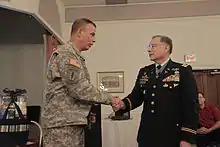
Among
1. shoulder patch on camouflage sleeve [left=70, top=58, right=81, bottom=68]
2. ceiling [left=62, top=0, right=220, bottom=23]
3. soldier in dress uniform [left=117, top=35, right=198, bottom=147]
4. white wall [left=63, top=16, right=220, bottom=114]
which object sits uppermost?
ceiling [left=62, top=0, right=220, bottom=23]

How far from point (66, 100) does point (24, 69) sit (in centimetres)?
264

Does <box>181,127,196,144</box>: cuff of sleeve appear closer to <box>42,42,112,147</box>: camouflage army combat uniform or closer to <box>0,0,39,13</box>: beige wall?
<box>42,42,112,147</box>: camouflage army combat uniform

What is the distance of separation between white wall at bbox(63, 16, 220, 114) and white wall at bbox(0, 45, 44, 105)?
0.92m

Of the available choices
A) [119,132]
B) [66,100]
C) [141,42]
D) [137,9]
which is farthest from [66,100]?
[137,9]

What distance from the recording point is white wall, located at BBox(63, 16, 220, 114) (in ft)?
16.1

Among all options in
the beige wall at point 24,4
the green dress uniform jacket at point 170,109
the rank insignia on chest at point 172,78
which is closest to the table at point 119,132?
the beige wall at point 24,4

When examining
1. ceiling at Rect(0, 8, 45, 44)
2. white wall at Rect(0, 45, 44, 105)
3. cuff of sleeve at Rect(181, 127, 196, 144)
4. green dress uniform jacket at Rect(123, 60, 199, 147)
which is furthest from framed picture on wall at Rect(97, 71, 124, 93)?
cuff of sleeve at Rect(181, 127, 196, 144)

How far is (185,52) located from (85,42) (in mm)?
3237

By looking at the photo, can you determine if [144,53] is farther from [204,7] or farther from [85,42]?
[85,42]

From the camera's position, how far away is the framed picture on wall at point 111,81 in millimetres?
4930

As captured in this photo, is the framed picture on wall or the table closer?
the table

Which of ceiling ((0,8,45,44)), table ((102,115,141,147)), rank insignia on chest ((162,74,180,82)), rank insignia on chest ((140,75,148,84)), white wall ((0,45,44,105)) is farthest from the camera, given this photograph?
table ((102,115,141,147))

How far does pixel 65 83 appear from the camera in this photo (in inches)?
72.7

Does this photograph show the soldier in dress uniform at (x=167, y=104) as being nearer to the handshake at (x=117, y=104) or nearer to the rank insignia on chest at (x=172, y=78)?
the rank insignia on chest at (x=172, y=78)
